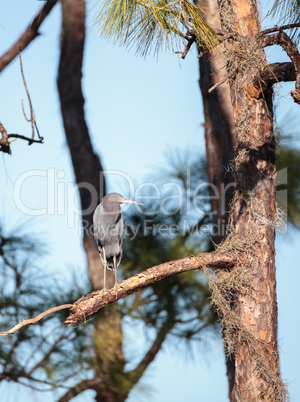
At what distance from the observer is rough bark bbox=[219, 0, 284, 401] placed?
2123mm

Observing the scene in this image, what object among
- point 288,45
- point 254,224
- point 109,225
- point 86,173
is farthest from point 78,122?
point 288,45

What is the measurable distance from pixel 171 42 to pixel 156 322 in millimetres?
1797

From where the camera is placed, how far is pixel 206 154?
3367 mm

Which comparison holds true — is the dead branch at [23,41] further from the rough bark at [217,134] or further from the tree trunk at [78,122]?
the rough bark at [217,134]

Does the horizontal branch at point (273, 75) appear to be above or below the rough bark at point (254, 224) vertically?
above

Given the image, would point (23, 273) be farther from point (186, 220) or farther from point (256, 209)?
point (256, 209)

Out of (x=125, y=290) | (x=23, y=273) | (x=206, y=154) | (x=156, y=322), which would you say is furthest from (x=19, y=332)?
(x=206, y=154)

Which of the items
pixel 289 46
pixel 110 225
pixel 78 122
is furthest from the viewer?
pixel 78 122

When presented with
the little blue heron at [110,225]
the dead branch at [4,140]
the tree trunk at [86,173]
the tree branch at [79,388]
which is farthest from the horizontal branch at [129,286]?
the tree branch at [79,388]

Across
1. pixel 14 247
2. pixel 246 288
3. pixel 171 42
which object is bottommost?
pixel 246 288

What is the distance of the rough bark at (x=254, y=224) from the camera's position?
2.12m

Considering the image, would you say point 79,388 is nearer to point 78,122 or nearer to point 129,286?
point 129,286

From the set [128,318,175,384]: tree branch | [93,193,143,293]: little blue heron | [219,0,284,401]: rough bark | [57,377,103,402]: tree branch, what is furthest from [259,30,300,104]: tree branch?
[57,377,103,402]: tree branch

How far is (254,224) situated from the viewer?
2.20 metres
